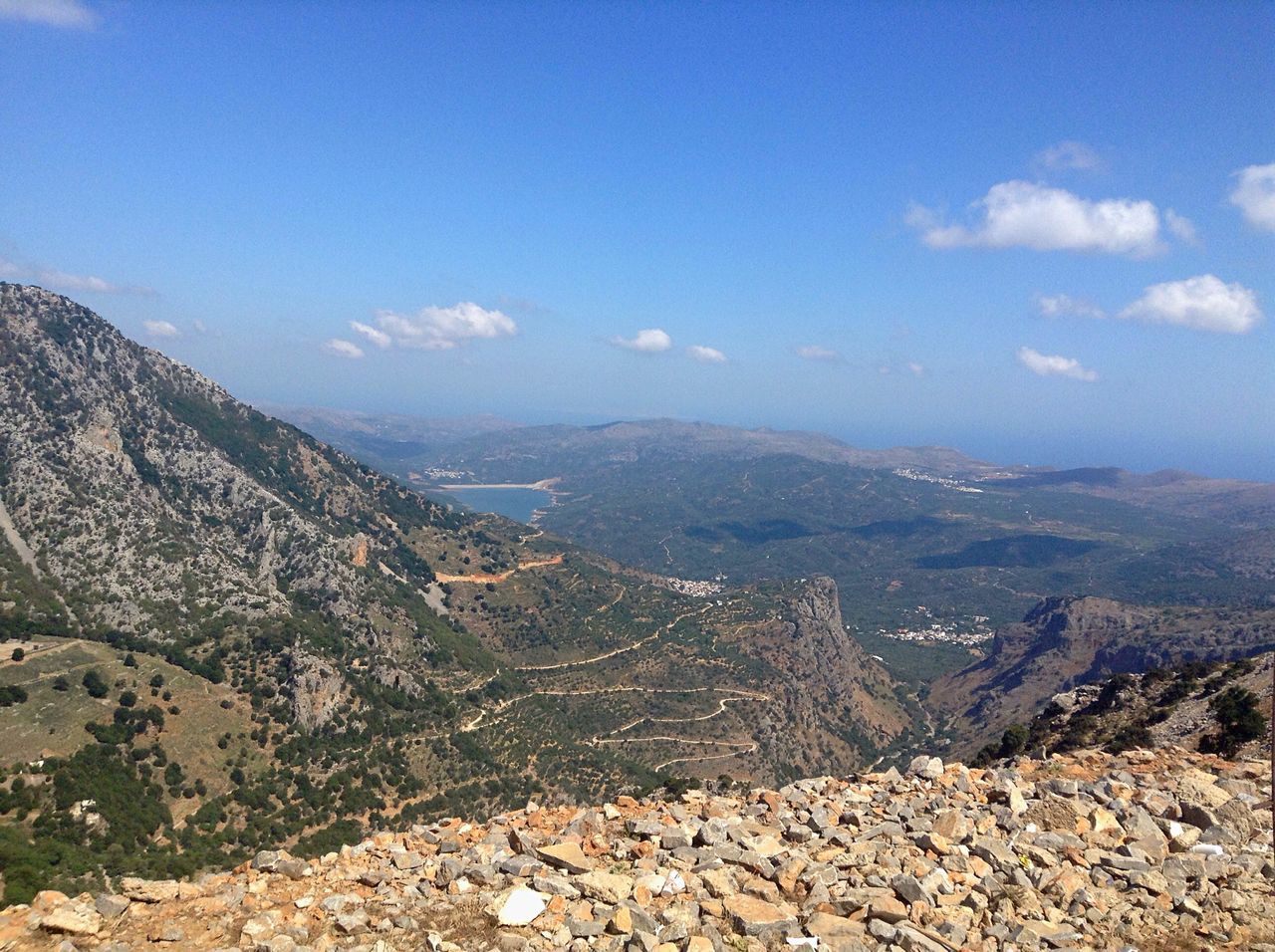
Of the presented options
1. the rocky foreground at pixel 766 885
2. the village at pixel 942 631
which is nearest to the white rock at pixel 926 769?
the rocky foreground at pixel 766 885

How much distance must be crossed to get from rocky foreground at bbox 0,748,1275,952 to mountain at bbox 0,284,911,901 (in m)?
15.3

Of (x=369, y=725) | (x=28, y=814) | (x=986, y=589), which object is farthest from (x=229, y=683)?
(x=986, y=589)

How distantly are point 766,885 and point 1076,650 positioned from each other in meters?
118

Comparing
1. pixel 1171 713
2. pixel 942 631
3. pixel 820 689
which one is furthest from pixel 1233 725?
pixel 942 631

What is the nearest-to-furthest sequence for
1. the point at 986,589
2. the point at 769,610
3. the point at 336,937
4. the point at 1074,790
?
the point at 336,937 < the point at 1074,790 < the point at 769,610 < the point at 986,589

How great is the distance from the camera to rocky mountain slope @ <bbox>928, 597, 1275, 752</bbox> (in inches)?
3428

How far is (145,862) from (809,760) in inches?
2480

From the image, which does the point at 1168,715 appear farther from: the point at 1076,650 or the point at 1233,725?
the point at 1076,650

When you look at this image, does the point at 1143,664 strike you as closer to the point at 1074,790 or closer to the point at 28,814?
the point at 1074,790

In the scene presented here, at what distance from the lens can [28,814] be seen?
28.5m

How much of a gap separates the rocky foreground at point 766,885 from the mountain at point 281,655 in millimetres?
15326

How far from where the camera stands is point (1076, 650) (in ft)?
347

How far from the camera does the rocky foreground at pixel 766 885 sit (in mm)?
8719

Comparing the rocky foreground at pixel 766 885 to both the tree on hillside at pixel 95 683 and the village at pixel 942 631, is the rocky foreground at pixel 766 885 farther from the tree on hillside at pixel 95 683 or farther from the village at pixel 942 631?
the village at pixel 942 631
